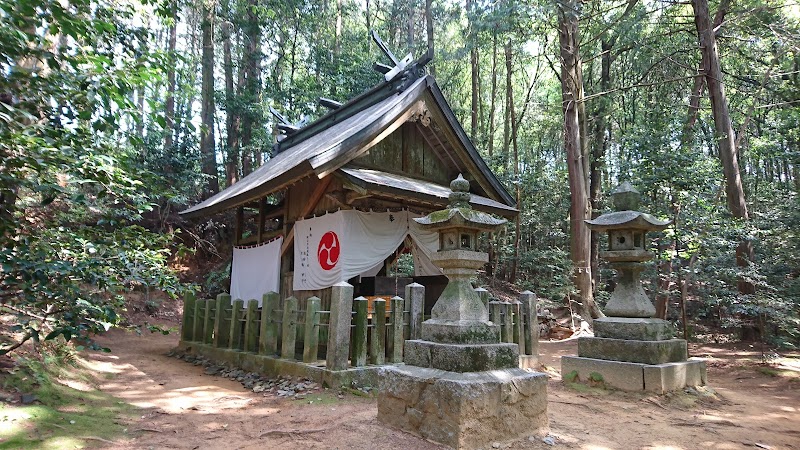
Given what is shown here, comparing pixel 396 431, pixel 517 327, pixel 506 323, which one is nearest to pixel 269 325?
pixel 396 431

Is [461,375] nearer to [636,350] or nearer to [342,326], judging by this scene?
[342,326]

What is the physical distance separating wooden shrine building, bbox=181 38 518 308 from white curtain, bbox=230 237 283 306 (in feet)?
0.62

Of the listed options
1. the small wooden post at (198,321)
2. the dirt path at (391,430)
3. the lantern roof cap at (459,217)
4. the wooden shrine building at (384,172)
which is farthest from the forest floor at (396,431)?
the wooden shrine building at (384,172)

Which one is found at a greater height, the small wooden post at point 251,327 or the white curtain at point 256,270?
the white curtain at point 256,270

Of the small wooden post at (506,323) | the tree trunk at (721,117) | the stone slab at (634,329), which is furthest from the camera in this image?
the tree trunk at (721,117)

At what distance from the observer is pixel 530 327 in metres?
7.48

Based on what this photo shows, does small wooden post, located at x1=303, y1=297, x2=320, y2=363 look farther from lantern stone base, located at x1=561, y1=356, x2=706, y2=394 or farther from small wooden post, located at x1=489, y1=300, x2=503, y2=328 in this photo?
lantern stone base, located at x1=561, y1=356, x2=706, y2=394

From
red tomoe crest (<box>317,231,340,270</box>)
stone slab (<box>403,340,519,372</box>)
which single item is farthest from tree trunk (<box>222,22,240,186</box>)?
stone slab (<box>403,340,519,372</box>)

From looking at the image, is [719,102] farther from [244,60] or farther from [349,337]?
[244,60]

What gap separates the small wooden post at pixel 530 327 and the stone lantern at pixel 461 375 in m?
3.53

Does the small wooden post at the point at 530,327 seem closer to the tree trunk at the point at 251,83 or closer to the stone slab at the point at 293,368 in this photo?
the stone slab at the point at 293,368

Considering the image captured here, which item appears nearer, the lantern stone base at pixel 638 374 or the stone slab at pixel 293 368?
the lantern stone base at pixel 638 374

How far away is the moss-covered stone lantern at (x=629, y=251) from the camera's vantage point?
5.87 meters

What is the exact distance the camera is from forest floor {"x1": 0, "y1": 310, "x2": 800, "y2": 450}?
12.9ft
